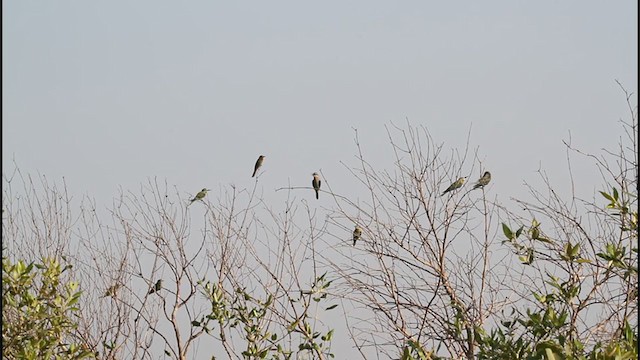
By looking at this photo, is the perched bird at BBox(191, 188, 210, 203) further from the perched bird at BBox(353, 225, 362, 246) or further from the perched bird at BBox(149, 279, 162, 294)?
the perched bird at BBox(353, 225, 362, 246)

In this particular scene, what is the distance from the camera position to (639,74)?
6.17ft

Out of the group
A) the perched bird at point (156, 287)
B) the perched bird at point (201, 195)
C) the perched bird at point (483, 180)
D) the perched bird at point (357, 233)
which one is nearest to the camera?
the perched bird at point (357, 233)

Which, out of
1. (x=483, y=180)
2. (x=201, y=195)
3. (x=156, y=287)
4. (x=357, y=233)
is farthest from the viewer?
(x=201, y=195)

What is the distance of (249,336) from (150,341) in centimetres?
96

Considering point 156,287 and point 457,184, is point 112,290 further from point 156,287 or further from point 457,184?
point 457,184

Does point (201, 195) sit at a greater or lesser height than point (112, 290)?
greater

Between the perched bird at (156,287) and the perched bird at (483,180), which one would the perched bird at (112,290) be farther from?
the perched bird at (483,180)

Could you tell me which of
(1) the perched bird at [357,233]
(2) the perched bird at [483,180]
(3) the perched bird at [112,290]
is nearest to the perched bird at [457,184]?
(2) the perched bird at [483,180]

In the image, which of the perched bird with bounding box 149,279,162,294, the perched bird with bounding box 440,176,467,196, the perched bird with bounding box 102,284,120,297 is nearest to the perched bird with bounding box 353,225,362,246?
the perched bird with bounding box 440,176,467,196

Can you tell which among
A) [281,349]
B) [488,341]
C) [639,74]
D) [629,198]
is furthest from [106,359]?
[639,74]

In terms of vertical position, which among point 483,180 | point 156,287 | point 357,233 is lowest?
point 357,233

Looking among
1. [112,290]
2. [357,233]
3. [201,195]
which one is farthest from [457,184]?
[112,290]

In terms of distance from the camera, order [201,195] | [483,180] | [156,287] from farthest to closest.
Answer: [201,195]
[156,287]
[483,180]

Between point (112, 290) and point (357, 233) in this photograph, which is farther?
point (112, 290)
